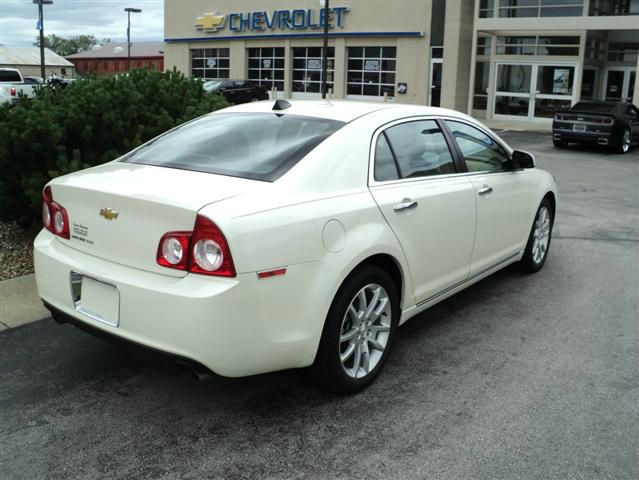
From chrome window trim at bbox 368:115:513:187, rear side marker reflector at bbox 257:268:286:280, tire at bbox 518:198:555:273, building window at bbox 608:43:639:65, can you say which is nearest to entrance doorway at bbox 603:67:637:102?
building window at bbox 608:43:639:65

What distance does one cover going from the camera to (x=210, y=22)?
40.0 m

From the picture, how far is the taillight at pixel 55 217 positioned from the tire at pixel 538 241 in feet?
13.0

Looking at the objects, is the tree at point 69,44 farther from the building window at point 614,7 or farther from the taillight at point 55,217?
the taillight at point 55,217

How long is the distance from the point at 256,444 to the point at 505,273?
3.76 metres

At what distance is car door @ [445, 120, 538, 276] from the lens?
494cm

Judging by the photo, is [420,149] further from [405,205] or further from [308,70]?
[308,70]

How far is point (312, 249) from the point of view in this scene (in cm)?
337

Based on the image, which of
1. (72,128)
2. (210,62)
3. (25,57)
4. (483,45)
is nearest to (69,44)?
(25,57)

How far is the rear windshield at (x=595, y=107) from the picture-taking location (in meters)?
18.9

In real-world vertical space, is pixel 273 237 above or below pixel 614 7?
below

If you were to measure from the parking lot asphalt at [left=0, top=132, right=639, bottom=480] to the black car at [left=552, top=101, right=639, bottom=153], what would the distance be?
14657 mm

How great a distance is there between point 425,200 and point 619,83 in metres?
27.4

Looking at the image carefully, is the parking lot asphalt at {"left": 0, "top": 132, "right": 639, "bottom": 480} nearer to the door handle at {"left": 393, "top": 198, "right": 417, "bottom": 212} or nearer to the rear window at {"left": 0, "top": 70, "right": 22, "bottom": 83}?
the door handle at {"left": 393, "top": 198, "right": 417, "bottom": 212}

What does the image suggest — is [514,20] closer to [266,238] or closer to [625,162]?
[625,162]
